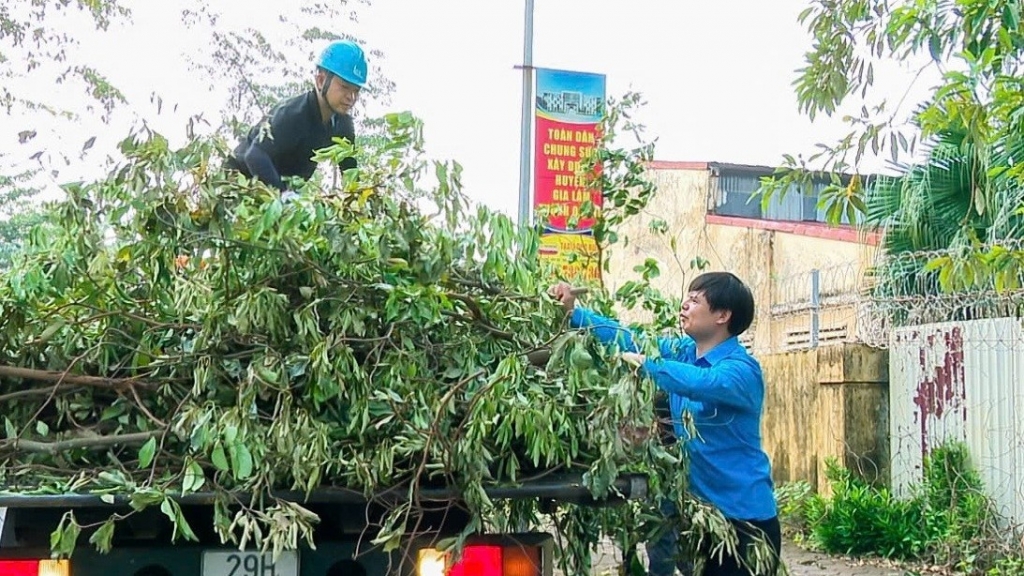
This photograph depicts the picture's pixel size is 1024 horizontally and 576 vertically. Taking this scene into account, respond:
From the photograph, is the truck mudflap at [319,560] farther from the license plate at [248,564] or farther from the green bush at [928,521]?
the green bush at [928,521]

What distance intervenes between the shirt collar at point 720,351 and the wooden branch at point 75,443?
5.77 ft

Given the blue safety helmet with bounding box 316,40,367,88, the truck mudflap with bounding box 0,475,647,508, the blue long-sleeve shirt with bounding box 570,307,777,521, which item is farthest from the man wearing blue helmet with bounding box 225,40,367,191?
the truck mudflap with bounding box 0,475,647,508

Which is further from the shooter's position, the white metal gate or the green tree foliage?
the white metal gate

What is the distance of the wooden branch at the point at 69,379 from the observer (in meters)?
3.42

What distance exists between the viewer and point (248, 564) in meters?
3.24

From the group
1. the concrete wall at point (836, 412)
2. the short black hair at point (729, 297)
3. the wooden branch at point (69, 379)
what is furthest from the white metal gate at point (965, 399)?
the wooden branch at point (69, 379)

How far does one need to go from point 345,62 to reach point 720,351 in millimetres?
2067

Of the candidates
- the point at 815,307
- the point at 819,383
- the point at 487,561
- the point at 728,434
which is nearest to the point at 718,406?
the point at 728,434

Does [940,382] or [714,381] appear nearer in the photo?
[714,381]

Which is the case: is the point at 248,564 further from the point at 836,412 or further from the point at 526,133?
the point at 526,133

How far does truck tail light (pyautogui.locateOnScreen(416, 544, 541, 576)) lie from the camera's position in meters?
3.34

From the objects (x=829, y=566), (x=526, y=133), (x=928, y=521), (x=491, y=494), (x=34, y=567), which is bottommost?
(x=829, y=566)

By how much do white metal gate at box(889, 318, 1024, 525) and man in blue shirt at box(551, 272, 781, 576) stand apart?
4.60m

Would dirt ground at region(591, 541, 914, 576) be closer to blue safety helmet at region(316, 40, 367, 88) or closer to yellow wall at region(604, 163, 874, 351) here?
yellow wall at region(604, 163, 874, 351)
